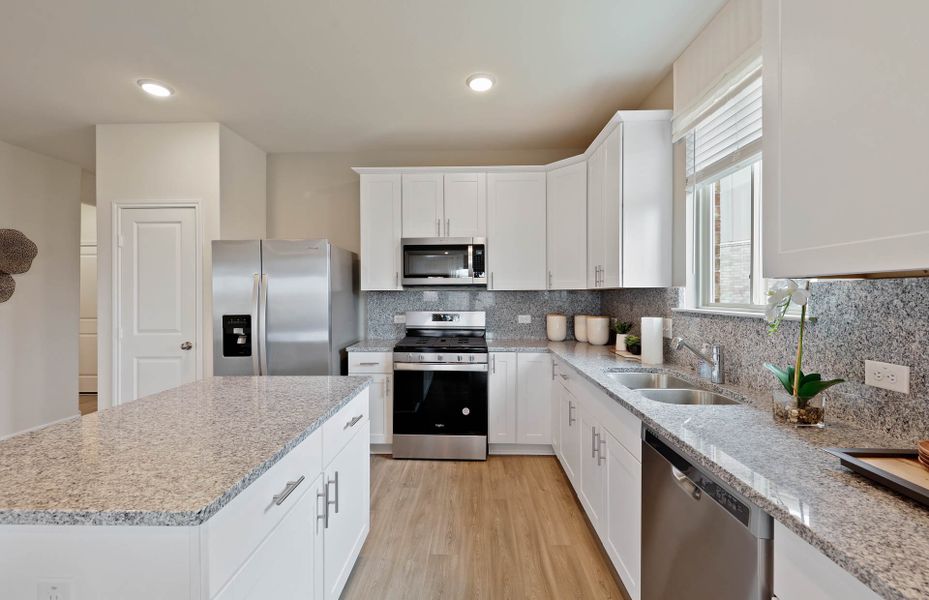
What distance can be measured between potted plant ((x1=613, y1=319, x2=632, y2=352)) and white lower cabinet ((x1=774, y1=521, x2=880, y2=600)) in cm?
209

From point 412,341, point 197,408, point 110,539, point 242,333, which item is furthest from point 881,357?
point 242,333

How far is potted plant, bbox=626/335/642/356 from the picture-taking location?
2807mm

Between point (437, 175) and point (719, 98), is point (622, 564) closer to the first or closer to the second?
point (719, 98)

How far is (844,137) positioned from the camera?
887mm

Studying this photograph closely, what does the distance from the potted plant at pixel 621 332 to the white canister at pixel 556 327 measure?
0.44 metres

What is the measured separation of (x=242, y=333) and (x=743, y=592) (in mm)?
3126

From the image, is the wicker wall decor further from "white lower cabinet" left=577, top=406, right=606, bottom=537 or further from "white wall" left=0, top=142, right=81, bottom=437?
"white lower cabinet" left=577, top=406, right=606, bottom=537

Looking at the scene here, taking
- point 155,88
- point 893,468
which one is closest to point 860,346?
point 893,468

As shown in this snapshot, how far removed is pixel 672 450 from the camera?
1.31 meters

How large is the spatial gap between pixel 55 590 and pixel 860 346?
213 cm

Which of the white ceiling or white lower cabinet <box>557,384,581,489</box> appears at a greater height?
the white ceiling

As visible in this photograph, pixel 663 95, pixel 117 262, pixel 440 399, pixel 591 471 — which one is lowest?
pixel 591 471

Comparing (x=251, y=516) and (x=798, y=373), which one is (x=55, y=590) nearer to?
(x=251, y=516)

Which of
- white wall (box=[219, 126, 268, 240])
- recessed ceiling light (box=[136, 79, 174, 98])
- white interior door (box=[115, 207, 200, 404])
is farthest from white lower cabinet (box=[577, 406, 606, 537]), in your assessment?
recessed ceiling light (box=[136, 79, 174, 98])
